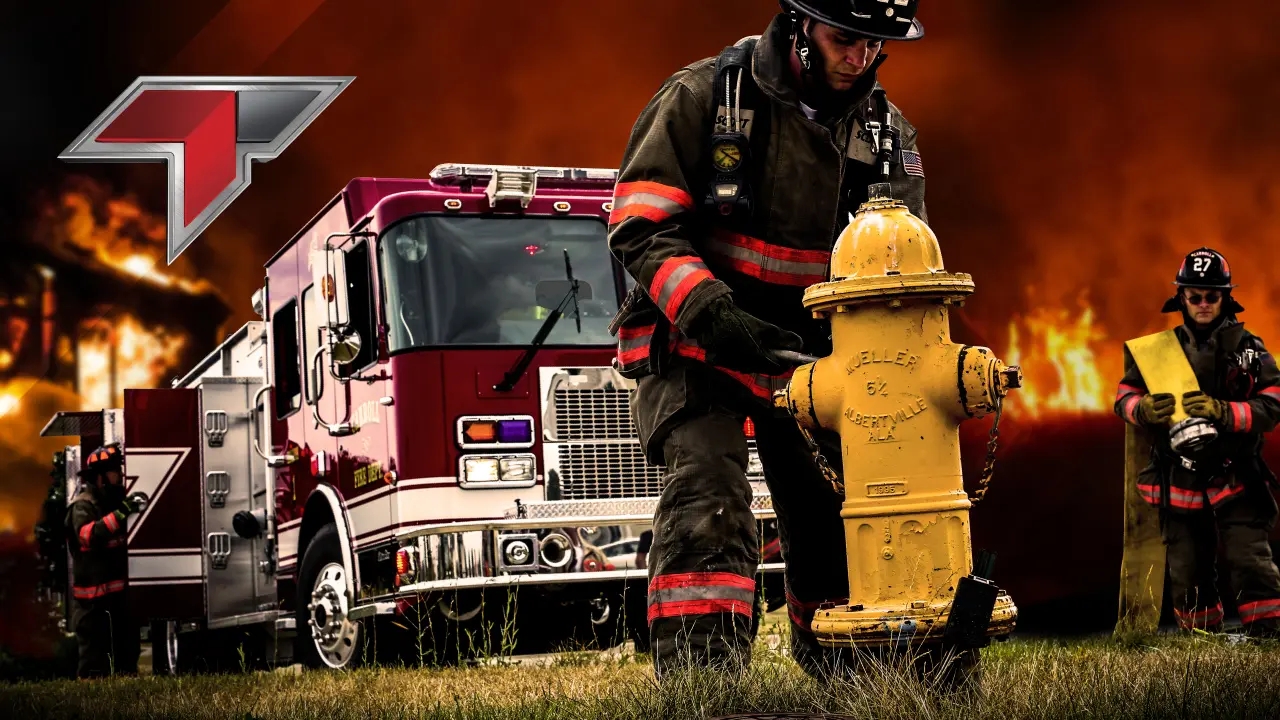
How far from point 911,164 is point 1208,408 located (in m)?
3.48

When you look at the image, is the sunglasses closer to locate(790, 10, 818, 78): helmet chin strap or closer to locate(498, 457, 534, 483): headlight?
locate(498, 457, 534, 483): headlight

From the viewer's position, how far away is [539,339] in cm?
725

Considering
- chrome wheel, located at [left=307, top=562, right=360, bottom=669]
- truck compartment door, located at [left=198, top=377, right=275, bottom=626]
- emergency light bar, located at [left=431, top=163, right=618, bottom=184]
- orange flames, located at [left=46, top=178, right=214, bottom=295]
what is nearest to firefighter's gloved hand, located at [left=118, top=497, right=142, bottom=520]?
truck compartment door, located at [left=198, top=377, right=275, bottom=626]

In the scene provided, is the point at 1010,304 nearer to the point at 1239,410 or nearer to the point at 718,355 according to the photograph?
the point at 1239,410

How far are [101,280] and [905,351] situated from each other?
18.8m

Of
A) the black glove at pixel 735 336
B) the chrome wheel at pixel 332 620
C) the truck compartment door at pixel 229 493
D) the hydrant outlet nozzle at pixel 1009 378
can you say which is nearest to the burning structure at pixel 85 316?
the truck compartment door at pixel 229 493

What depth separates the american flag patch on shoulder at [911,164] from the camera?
426cm

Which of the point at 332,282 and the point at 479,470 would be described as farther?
the point at 332,282

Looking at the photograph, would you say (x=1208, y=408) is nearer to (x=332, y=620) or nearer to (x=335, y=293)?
(x=335, y=293)

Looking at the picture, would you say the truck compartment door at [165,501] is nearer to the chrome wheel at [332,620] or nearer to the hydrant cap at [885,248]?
the chrome wheel at [332,620]

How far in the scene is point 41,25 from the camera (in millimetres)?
13961

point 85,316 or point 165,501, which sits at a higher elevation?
point 85,316

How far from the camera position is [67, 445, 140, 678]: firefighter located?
10625 mm

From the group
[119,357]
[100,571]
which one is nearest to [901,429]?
[100,571]
